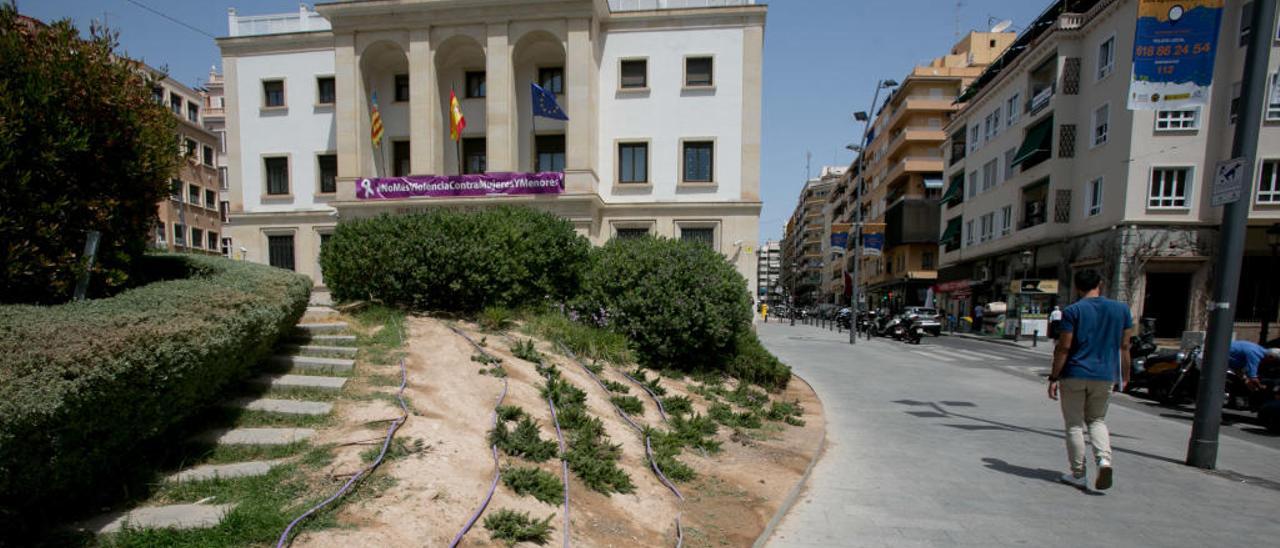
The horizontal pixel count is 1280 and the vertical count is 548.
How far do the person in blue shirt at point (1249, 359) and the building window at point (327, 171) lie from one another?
26.8 meters

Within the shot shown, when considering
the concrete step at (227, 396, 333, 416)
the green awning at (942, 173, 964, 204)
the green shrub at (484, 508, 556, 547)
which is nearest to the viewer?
the green shrub at (484, 508, 556, 547)

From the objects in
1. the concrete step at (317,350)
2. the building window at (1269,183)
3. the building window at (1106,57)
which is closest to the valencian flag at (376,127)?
the concrete step at (317,350)

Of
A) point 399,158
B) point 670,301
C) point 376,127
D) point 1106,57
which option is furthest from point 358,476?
point 1106,57

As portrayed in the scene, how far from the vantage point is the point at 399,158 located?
22375mm

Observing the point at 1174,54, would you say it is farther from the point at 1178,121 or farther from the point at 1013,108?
the point at 1013,108

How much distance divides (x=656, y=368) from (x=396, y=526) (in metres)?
5.88

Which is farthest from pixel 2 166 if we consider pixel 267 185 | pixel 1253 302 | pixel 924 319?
pixel 1253 302

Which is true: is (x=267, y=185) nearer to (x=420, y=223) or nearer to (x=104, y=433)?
(x=420, y=223)

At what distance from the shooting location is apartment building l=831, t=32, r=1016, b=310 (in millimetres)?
45250

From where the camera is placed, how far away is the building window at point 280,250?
22.5 m

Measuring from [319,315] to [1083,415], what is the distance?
9.16m

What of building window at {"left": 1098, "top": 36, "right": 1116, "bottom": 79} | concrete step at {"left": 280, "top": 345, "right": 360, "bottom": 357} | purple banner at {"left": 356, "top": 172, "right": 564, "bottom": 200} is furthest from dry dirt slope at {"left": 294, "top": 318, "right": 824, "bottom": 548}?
building window at {"left": 1098, "top": 36, "right": 1116, "bottom": 79}

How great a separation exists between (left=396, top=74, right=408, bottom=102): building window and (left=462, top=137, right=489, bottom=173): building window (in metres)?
3.31

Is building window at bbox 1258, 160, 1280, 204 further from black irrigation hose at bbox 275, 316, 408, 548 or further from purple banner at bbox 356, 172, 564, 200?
black irrigation hose at bbox 275, 316, 408, 548
